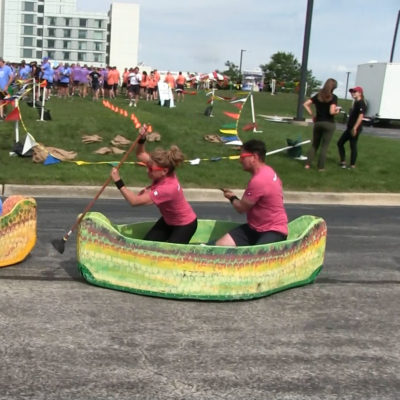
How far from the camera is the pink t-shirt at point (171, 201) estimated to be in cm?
500

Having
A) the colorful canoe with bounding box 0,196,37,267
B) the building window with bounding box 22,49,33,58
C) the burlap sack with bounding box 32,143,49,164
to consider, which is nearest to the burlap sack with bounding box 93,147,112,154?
the burlap sack with bounding box 32,143,49,164

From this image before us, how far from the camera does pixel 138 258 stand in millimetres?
4789

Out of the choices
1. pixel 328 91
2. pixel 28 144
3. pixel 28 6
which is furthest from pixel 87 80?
pixel 28 6

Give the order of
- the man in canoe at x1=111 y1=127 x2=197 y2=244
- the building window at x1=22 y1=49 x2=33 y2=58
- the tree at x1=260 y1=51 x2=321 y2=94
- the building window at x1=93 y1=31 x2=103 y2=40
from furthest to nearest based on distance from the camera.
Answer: the building window at x1=93 y1=31 x2=103 y2=40 → the building window at x1=22 y1=49 x2=33 y2=58 → the tree at x1=260 y1=51 x2=321 y2=94 → the man in canoe at x1=111 y1=127 x2=197 y2=244

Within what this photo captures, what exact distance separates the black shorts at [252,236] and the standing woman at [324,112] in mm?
6985

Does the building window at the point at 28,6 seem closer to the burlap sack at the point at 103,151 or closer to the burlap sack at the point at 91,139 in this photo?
the burlap sack at the point at 91,139

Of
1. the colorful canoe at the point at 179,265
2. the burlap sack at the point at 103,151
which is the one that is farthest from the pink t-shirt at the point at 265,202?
the burlap sack at the point at 103,151

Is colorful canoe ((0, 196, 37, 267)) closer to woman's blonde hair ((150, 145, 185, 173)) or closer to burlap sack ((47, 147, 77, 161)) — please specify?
woman's blonde hair ((150, 145, 185, 173))

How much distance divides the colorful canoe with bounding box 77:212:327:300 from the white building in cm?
11843

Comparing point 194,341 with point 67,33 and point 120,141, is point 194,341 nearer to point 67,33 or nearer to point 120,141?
point 120,141

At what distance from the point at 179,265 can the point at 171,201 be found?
71cm

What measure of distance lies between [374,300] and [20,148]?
936cm

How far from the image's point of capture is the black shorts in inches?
203

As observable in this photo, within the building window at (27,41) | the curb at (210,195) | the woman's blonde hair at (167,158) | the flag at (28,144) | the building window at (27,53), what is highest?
the building window at (27,41)
